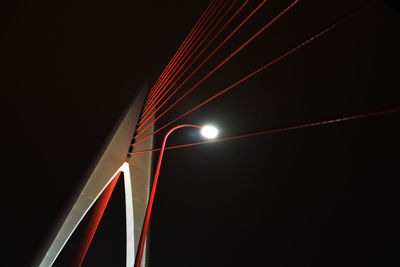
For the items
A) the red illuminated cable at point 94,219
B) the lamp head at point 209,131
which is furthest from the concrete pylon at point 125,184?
the lamp head at point 209,131

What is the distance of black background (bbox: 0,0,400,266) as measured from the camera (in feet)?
6.88

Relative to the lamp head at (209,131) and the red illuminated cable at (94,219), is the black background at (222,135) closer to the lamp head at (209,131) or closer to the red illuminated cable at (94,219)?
the red illuminated cable at (94,219)

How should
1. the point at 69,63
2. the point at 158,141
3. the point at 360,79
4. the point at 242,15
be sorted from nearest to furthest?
1. the point at 69,63
2. the point at 158,141
3. the point at 242,15
4. the point at 360,79

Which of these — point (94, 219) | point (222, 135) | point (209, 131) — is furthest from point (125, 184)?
point (222, 135)

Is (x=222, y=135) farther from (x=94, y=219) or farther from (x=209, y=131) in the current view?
(x=94, y=219)

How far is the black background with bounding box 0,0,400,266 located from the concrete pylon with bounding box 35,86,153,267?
0.09 meters

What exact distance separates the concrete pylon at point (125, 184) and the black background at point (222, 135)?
0.09m

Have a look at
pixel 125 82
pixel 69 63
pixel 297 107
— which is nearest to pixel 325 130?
pixel 297 107

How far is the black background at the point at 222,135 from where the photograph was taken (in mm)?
2096

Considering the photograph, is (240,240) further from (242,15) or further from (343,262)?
(242,15)

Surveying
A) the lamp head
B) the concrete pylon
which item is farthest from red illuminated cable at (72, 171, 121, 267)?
the lamp head

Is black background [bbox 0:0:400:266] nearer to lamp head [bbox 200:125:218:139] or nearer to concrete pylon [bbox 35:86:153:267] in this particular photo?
concrete pylon [bbox 35:86:153:267]

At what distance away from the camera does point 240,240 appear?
11.1 feet

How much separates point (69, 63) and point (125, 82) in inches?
22.8
